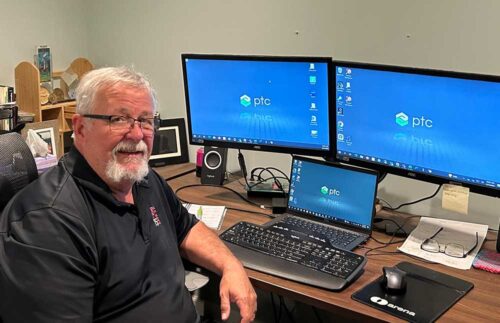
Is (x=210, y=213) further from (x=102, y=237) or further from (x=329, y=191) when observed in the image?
(x=102, y=237)

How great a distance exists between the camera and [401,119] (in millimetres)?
1940

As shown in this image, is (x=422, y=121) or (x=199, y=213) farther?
(x=199, y=213)

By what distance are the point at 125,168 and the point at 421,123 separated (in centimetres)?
94

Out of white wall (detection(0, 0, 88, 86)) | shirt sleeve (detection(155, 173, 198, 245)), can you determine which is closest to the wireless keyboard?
shirt sleeve (detection(155, 173, 198, 245))

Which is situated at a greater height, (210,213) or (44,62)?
(44,62)

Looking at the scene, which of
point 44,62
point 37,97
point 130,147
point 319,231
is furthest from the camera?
point 44,62

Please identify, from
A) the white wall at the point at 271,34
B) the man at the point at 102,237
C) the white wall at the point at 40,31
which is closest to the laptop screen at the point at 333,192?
the white wall at the point at 271,34

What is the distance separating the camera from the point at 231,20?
2650 mm

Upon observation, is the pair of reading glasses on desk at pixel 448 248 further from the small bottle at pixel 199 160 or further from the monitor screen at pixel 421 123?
the small bottle at pixel 199 160

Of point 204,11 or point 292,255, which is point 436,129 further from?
point 204,11

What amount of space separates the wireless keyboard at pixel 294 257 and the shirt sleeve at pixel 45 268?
556 millimetres

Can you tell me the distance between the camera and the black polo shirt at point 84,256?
1315 millimetres

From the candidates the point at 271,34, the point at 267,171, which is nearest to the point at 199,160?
the point at 267,171

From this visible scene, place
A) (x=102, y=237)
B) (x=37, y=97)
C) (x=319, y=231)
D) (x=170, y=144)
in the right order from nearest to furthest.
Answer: (x=102, y=237)
(x=319, y=231)
(x=170, y=144)
(x=37, y=97)
